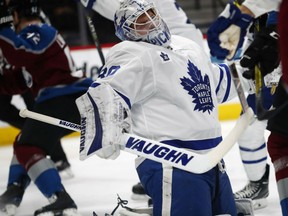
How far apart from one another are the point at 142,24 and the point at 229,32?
102 centimetres

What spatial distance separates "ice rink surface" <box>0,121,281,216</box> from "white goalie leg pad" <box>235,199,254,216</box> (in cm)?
71

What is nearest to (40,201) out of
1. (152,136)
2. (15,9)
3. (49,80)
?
(49,80)

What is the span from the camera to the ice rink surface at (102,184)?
3.72 m

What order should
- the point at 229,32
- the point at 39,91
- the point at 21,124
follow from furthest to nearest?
the point at 21,124 → the point at 39,91 → the point at 229,32

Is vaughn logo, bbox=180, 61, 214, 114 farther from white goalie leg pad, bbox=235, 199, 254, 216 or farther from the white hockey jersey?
white goalie leg pad, bbox=235, 199, 254, 216

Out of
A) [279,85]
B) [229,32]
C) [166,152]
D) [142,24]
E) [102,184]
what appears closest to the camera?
[166,152]

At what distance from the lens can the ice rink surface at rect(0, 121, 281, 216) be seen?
372cm

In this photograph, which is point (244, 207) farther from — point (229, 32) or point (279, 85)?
point (229, 32)

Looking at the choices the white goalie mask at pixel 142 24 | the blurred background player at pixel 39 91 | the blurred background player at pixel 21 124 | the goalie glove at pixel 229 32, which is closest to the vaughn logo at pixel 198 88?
the white goalie mask at pixel 142 24

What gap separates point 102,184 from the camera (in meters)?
4.27

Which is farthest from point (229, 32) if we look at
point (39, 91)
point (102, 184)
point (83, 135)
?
point (83, 135)

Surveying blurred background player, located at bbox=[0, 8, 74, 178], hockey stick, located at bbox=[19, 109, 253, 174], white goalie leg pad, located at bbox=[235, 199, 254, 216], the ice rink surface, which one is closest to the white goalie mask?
hockey stick, located at bbox=[19, 109, 253, 174]

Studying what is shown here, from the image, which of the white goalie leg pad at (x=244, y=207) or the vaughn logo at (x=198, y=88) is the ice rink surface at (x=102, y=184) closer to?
the white goalie leg pad at (x=244, y=207)

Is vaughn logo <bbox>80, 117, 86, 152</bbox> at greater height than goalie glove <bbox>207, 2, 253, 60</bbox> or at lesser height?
greater
